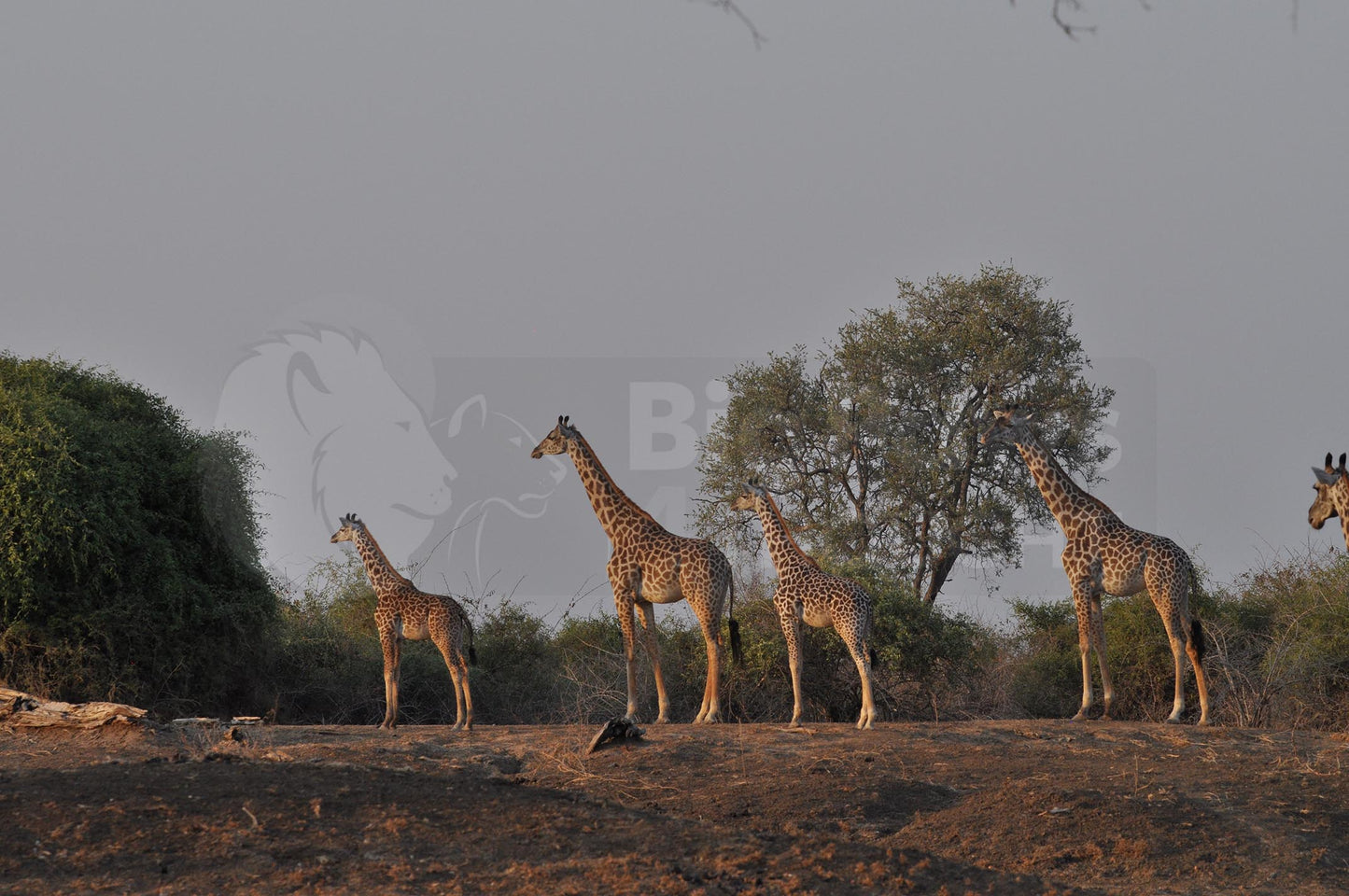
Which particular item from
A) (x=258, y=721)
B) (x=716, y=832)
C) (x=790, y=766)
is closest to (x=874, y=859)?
(x=716, y=832)

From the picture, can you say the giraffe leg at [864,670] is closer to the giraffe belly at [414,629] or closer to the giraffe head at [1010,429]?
the giraffe head at [1010,429]

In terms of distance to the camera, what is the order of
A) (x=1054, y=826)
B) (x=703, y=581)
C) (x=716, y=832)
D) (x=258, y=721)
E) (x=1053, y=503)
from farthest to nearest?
(x=1053, y=503), (x=703, y=581), (x=258, y=721), (x=1054, y=826), (x=716, y=832)

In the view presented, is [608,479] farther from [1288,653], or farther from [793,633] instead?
[1288,653]

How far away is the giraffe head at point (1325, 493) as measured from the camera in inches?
503

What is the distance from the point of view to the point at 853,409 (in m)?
26.9

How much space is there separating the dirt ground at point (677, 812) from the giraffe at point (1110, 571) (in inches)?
48.5

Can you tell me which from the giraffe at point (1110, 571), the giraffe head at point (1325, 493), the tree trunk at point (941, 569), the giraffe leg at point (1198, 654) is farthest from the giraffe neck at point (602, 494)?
the tree trunk at point (941, 569)

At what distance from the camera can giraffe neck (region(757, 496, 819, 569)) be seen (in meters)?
14.0

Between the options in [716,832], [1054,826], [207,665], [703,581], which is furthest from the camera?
[207,665]

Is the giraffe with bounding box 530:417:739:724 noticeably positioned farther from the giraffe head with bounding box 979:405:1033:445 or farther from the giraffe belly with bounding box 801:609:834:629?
the giraffe head with bounding box 979:405:1033:445

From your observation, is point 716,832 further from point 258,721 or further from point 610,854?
point 258,721

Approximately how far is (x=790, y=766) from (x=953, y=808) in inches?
65.9

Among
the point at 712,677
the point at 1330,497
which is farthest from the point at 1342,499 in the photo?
the point at 712,677

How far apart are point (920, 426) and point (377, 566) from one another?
14682mm
